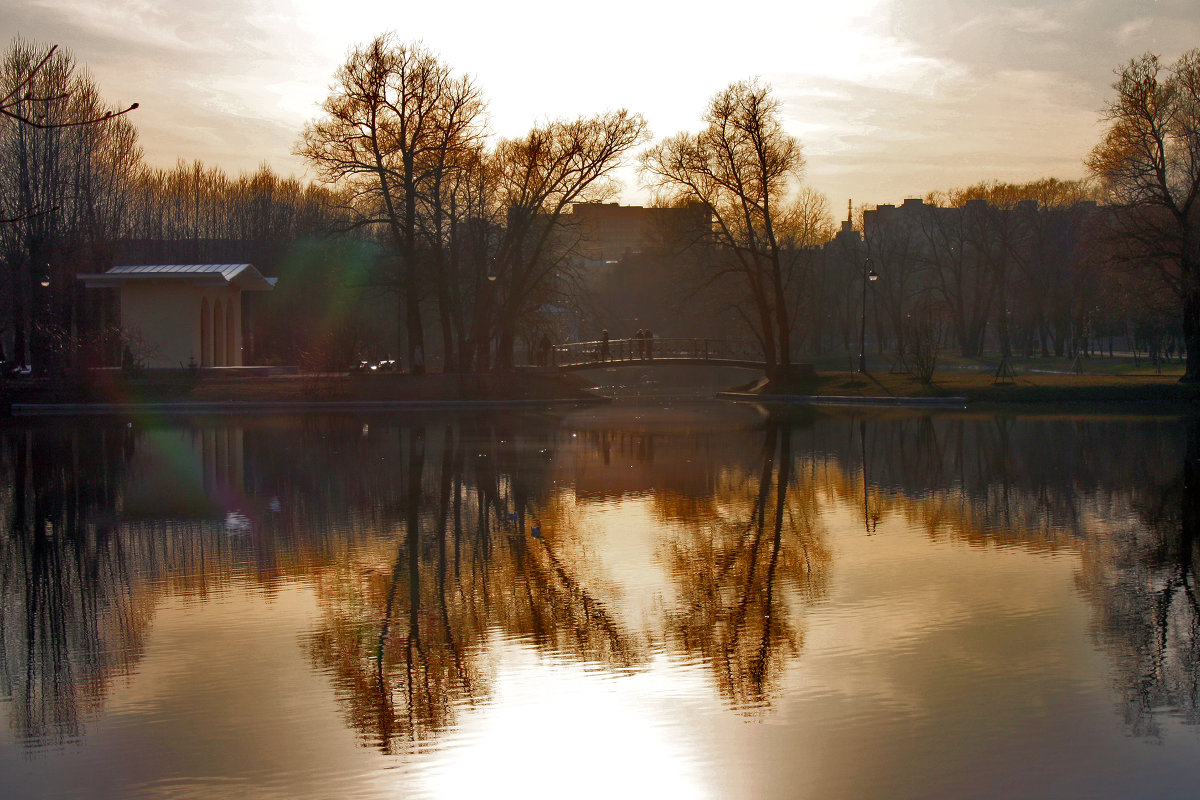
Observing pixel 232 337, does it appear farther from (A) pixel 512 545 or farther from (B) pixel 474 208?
(A) pixel 512 545

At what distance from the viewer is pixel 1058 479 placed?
61.4ft

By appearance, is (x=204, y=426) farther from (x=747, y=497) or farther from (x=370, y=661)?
(x=370, y=661)

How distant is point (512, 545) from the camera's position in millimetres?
13078

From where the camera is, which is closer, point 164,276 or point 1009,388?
point 1009,388

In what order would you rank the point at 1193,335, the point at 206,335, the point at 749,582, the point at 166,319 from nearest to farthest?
the point at 749,582
the point at 1193,335
the point at 166,319
the point at 206,335

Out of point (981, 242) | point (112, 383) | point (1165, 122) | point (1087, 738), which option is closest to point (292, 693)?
point (1087, 738)

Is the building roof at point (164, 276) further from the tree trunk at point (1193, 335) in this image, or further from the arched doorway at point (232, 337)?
the tree trunk at point (1193, 335)

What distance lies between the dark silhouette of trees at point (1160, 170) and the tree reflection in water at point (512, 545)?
1882cm

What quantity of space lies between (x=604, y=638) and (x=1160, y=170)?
41.7 metres

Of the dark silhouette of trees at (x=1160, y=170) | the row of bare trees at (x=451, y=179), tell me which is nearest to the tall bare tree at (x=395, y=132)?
the row of bare trees at (x=451, y=179)

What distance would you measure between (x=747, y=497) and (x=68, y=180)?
4664 cm

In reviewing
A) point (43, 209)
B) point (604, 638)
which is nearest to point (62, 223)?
point (43, 209)

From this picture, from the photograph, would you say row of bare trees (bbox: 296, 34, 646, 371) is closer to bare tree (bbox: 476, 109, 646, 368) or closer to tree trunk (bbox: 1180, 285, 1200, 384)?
bare tree (bbox: 476, 109, 646, 368)

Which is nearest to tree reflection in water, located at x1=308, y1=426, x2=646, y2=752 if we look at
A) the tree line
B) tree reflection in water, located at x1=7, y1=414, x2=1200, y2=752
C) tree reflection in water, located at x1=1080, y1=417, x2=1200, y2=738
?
tree reflection in water, located at x1=7, y1=414, x2=1200, y2=752
